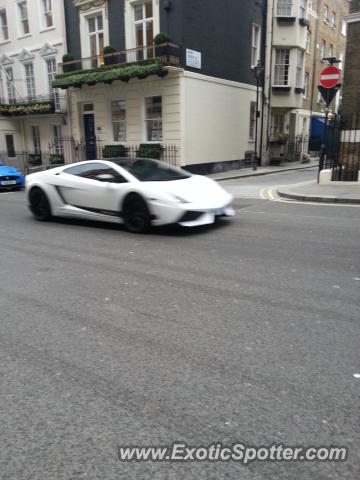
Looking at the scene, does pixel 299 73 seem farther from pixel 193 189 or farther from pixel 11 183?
pixel 193 189

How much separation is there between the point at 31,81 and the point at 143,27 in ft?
32.7

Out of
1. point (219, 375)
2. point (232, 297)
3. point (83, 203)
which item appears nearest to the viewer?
point (219, 375)

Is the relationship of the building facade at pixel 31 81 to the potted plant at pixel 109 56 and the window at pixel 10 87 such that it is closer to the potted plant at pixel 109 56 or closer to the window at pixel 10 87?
the window at pixel 10 87

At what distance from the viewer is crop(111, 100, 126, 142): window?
20.6 m

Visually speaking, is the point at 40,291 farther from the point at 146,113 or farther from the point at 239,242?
the point at 146,113

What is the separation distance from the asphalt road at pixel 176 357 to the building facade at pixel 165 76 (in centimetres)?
1360

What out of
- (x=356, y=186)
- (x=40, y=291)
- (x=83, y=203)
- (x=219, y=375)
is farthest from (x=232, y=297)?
(x=356, y=186)

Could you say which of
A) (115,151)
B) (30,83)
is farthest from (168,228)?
(30,83)

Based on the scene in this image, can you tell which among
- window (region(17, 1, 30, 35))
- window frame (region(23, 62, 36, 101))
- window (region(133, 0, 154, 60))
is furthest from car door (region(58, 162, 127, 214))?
window (region(17, 1, 30, 35))

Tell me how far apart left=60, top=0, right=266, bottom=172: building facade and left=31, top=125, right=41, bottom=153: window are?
4.94m

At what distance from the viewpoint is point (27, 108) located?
24.4m

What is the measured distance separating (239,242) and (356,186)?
298 inches

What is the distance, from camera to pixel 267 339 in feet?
11.1

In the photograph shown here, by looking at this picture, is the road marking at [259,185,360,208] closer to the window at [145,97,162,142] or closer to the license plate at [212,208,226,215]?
the license plate at [212,208,226,215]
